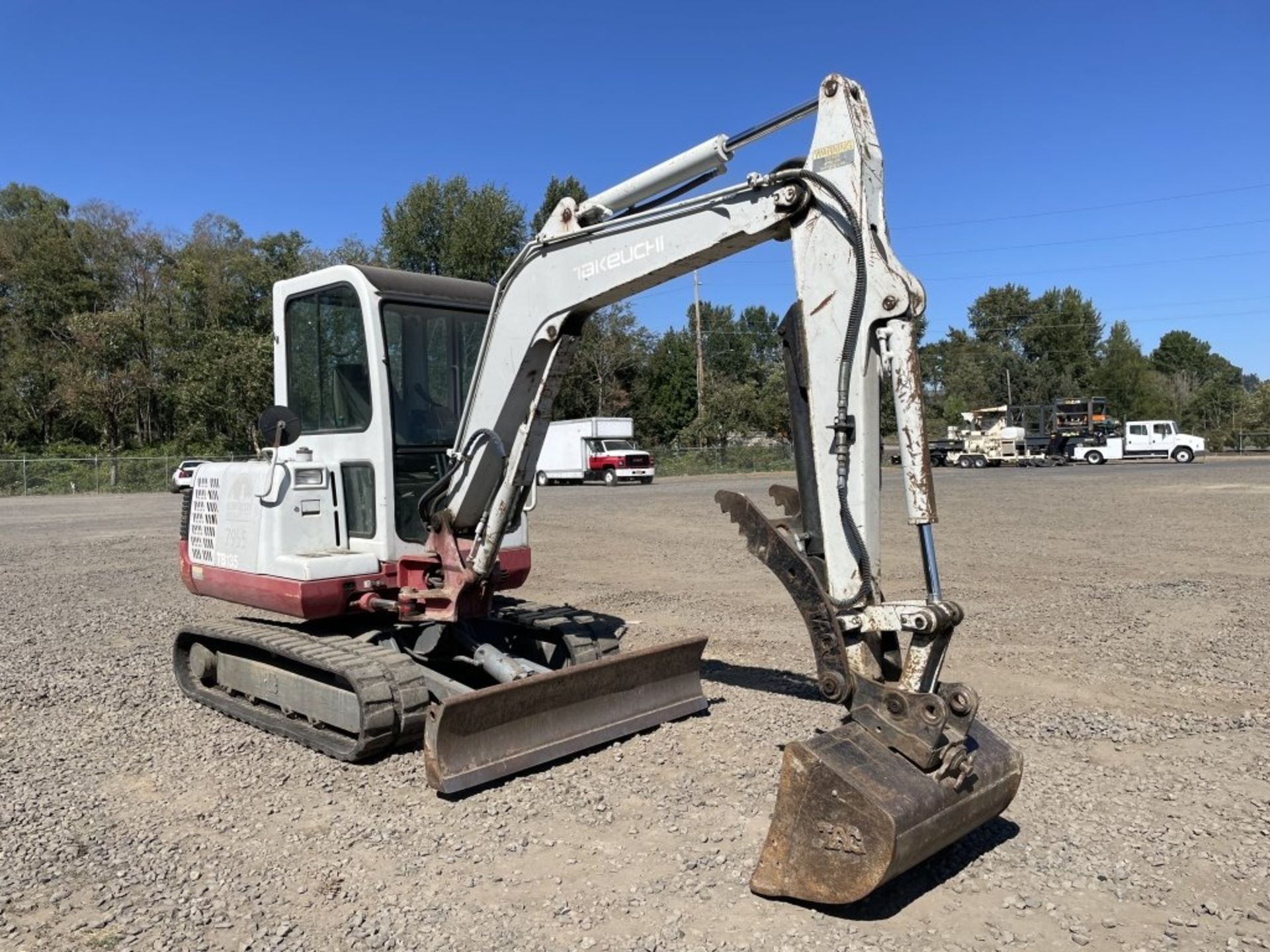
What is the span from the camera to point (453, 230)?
178 ft

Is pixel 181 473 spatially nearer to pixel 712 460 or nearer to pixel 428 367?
pixel 712 460

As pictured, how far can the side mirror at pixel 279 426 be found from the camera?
612cm

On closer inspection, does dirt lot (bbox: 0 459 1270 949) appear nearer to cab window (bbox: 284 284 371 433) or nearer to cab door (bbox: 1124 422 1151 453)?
cab window (bbox: 284 284 371 433)

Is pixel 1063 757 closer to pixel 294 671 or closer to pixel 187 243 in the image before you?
pixel 294 671

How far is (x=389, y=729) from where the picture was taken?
529 centimetres

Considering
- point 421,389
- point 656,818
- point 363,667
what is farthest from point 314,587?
point 656,818

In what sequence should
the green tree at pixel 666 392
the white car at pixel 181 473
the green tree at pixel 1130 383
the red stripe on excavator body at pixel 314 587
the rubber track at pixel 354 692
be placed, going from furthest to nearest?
1. the green tree at pixel 1130 383
2. the green tree at pixel 666 392
3. the white car at pixel 181 473
4. the red stripe on excavator body at pixel 314 587
5. the rubber track at pixel 354 692

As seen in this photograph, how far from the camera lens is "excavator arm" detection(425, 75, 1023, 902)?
3.59 metres

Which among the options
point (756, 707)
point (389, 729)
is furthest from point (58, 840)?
point (756, 707)

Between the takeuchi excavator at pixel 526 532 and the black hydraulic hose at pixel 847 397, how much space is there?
0.01 metres

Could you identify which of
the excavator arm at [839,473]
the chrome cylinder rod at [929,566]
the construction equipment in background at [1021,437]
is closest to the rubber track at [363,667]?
the excavator arm at [839,473]

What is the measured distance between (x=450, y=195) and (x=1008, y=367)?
55278 mm

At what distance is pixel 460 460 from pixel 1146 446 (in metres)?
50.6

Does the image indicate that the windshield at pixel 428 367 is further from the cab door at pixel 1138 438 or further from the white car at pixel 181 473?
the cab door at pixel 1138 438
